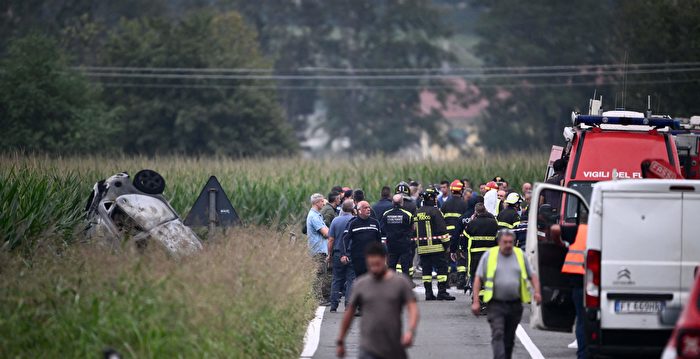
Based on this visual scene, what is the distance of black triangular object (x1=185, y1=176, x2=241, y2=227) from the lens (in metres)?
22.0

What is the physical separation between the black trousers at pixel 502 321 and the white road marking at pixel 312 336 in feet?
9.68

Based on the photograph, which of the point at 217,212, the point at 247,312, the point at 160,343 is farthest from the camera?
the point at 217,212

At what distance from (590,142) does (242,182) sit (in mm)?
16017

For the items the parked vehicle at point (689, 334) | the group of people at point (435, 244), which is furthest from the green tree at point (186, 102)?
the parked vehicle at point (689, 334)

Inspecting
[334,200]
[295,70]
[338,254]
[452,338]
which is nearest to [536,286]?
[452,338]

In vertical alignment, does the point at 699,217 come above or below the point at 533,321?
above

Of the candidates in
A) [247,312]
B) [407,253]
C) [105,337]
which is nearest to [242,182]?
[407,253]

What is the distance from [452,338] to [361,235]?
9.56 ft

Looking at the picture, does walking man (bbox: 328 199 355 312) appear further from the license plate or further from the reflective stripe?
the license plate

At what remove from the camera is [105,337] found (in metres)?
13.1

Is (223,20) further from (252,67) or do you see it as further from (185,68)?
(185,68)

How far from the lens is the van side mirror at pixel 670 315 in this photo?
1280 cm

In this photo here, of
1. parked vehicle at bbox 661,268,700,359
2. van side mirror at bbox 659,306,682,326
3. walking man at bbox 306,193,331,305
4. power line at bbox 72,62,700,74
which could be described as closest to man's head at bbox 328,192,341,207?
walking man at bbox 306,193,331,305

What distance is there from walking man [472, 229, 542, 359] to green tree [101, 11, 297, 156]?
5858 cm
